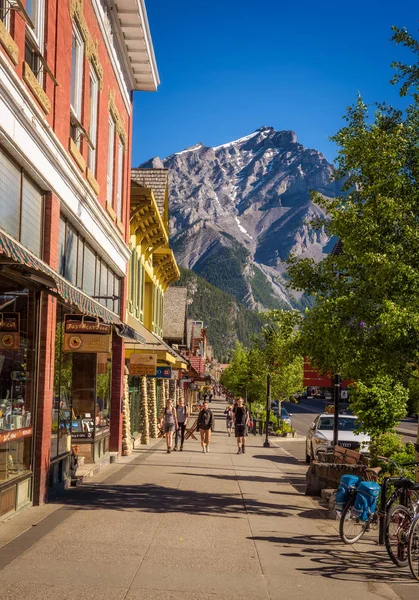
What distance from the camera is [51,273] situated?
9.39 meters

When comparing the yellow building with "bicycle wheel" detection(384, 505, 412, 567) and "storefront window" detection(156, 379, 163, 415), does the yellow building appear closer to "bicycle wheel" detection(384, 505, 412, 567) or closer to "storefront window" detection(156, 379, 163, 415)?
"storefront window" detection(156, 379, 163, 415)

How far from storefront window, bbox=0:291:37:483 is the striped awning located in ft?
2.47

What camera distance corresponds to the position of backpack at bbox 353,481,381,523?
10109 mm

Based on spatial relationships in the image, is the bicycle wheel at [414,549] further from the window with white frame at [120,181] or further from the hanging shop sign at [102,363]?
the window with white frame at [120,181]

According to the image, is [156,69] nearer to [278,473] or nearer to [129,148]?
[129,148]

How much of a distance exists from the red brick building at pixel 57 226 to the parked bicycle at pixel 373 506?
4448 millimetres

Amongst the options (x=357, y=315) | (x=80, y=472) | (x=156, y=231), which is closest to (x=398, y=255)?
(x=357, y=315)

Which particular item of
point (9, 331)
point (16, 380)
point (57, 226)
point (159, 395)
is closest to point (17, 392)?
point (16, 380)

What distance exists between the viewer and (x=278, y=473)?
67.8 feet

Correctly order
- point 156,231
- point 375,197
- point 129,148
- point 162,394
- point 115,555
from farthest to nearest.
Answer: point 162,394 → point 156,231 → point 129,148 → point 375,197 → point 115,555

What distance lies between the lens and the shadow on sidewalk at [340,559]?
853 centimetres

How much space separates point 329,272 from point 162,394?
82.4 ft

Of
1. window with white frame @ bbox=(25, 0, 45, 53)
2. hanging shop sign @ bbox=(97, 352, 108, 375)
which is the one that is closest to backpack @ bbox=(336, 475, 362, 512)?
window with white frame @ bbox=(25, 0, 45, 53)

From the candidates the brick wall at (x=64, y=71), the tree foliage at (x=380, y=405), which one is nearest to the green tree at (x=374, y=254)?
the tree foliage at (x=380, y=405)
